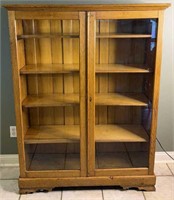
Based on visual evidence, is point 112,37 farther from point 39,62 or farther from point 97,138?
point 97,138

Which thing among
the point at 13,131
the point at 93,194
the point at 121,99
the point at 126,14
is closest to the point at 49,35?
the point at 126,14

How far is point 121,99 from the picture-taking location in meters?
2.27

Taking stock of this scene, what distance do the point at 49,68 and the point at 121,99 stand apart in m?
0.66

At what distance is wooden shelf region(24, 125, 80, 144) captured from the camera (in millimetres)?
2279

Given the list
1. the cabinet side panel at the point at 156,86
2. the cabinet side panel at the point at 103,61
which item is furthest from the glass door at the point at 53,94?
the cabinet side panel at the point at 156,86

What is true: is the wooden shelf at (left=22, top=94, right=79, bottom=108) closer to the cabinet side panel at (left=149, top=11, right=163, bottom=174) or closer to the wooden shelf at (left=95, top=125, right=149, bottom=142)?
the wooden shelf at (left=95, top=125, right=149, bottom=142)

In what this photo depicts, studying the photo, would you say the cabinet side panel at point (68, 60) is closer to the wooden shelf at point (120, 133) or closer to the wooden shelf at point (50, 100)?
the wooden shelf at point (50, 100)

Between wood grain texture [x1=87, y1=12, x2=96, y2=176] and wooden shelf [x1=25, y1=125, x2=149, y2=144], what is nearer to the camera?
wood grain texture [x1=87, y1=12, x2=96, y2=176]

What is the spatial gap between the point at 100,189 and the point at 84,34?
4.39 ft

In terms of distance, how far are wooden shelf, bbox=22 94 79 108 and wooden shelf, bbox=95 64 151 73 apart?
0.33 meters

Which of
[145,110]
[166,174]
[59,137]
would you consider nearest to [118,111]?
[145,110]

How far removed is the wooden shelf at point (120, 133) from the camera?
90.0 inches

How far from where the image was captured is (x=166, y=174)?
257 cm

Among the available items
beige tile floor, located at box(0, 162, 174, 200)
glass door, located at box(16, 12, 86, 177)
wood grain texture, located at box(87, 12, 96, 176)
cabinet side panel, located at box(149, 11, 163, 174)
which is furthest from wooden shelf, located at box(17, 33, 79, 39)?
beige tile floor, located at box(0, 162, 174, 200)
